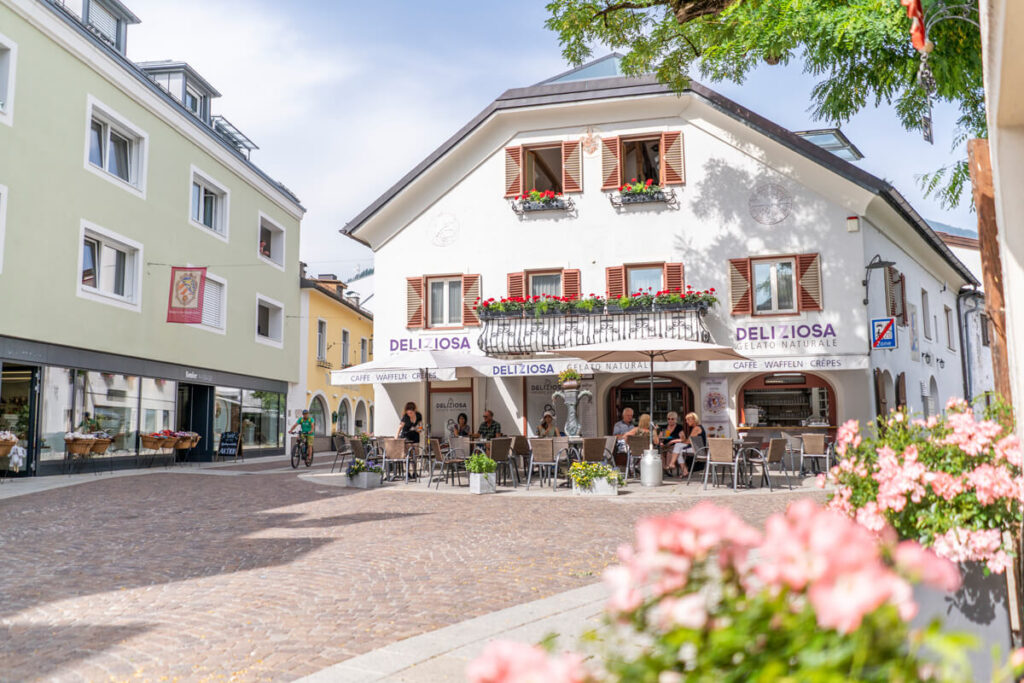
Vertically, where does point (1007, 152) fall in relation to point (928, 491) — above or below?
above

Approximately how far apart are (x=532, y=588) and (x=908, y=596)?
5261 millimetres

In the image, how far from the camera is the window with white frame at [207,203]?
74.8ft

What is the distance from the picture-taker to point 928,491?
3293 mm

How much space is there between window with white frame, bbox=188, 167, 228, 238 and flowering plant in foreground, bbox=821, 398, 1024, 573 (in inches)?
854

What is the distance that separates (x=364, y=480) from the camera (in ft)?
47.7

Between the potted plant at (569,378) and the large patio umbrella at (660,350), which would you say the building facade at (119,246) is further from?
the large patio umbrella at (660,350)

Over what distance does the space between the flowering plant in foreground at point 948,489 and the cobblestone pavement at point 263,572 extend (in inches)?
108

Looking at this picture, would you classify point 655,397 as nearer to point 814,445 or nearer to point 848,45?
point 814,445

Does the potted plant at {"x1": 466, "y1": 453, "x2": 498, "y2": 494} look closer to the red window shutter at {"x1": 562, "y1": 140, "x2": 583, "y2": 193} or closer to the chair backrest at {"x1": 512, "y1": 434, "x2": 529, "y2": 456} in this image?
the chair backrest at {"x1": 512, "y1": 434, "x2": 529, "y2": 456}

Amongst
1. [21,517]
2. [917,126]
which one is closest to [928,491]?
[917,126]

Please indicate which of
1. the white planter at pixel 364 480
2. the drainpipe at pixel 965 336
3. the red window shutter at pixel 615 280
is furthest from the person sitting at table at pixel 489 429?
the drainpipe at pixel 965 336

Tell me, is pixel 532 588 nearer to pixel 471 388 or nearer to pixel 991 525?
pixel 991 525

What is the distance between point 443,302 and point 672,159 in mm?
6504

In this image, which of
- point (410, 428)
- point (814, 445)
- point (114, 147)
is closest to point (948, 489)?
point (814, 445)
